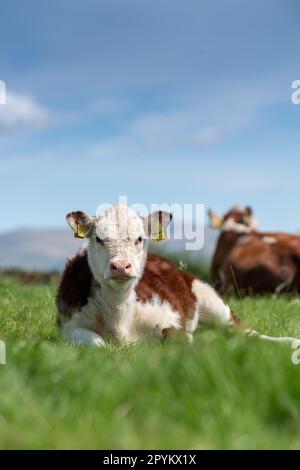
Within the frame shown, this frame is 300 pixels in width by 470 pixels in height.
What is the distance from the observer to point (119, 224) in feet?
23.3

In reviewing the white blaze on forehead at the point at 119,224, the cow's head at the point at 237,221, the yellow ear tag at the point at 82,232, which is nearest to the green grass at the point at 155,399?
the white blaze on forehead at the point at 119,224

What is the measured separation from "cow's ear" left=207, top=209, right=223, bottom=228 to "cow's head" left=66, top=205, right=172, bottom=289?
37.2 ft

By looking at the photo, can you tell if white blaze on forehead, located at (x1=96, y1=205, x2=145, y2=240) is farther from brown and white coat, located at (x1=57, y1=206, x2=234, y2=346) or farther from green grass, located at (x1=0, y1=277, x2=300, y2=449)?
green grass, located at (x1=0, y1=277, x2=300, y2=449)

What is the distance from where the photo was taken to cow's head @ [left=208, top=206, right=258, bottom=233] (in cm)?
1792

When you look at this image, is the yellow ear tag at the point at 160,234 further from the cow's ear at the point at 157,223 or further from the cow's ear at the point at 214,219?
the cow's ear at the point at 214,219

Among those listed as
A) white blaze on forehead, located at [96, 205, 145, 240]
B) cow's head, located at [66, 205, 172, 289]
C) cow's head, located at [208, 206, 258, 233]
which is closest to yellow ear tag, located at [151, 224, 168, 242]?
A: cow's head, located at [66, 205, 172, 289]

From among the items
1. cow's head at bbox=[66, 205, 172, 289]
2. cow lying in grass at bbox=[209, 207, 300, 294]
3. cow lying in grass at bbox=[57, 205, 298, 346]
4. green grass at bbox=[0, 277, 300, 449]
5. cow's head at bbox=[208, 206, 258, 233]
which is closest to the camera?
green grass at bbox=[0, 277, 300, 449]

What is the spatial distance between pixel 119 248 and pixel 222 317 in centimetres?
179

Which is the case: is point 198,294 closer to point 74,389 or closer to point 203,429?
point 74,389

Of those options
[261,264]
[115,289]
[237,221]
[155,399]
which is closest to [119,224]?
[115,289]

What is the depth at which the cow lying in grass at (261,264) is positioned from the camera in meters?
15.6

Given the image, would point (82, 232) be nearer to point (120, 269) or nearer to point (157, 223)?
point (157, 223)

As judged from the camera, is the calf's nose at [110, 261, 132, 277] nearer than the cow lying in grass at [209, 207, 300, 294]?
Yes

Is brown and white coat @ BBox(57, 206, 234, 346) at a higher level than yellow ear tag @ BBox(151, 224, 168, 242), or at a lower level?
lower
